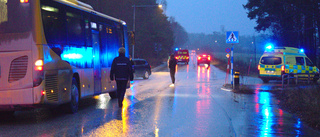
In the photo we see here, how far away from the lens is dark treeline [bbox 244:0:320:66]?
34500 millimetres

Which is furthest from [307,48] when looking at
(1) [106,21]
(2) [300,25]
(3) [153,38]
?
(3) [153,38]

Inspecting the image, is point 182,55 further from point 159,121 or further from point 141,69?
point 159,121

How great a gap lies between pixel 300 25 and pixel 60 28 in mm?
34225

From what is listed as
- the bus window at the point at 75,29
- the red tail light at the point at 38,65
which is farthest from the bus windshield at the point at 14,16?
the bus window at the point at 75,29

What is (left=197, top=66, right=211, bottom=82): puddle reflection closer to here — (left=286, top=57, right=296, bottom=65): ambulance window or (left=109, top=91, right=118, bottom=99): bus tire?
(left=286, top=57, right=296, bottom=65): ambulance window

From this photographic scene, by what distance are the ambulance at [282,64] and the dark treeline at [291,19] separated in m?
10.5

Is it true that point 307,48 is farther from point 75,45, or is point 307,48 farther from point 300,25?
point 75,45

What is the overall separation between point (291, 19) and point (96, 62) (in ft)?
104

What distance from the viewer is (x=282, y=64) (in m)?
23.5

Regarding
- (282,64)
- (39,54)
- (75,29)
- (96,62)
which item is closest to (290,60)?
(282,64)

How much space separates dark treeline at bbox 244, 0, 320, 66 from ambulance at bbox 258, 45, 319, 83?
412 inches

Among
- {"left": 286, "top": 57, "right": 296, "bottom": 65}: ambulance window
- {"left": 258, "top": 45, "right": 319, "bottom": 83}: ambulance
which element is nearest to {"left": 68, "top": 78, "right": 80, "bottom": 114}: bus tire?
{"left": 258, "top": 45, "right": 319, "bottom": 83}: ambulance

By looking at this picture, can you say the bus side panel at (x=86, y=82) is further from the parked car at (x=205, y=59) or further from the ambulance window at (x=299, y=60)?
the parked car at (x=205, y=59)

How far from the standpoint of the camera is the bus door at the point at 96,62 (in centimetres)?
1215
